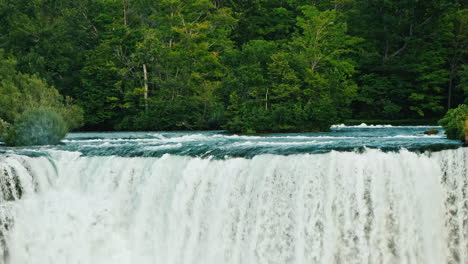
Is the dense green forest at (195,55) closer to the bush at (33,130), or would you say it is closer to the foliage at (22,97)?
the foliage at (22,97)

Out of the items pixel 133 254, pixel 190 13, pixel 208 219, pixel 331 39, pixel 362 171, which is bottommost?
pixel 133 254

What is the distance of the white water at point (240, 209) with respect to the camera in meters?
13.0

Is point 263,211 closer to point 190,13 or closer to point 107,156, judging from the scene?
point 107,156

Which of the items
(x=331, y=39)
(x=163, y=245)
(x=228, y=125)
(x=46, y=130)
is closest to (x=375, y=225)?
(x=163, y=245)

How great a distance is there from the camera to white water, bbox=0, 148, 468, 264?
12961mm

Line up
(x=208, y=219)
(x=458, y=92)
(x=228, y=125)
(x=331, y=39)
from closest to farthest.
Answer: (x=208, y=219) < (x=228, y=125) < (x=331, y=39) < (x=458, y=92)

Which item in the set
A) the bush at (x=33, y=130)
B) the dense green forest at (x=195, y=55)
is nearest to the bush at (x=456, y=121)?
the dense green forest at (x=195, y=55)

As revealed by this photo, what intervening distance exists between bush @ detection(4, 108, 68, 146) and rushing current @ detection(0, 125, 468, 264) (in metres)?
4.83

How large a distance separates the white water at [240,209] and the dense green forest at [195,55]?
55.9 ft

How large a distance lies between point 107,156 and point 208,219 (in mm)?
3981

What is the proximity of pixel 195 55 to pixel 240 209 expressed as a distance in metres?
26.0

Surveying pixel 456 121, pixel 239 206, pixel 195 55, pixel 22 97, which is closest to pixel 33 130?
pixel 22 97

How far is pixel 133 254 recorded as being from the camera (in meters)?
14.7

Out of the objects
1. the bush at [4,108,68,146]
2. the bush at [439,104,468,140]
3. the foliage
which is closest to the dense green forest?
the foliage
